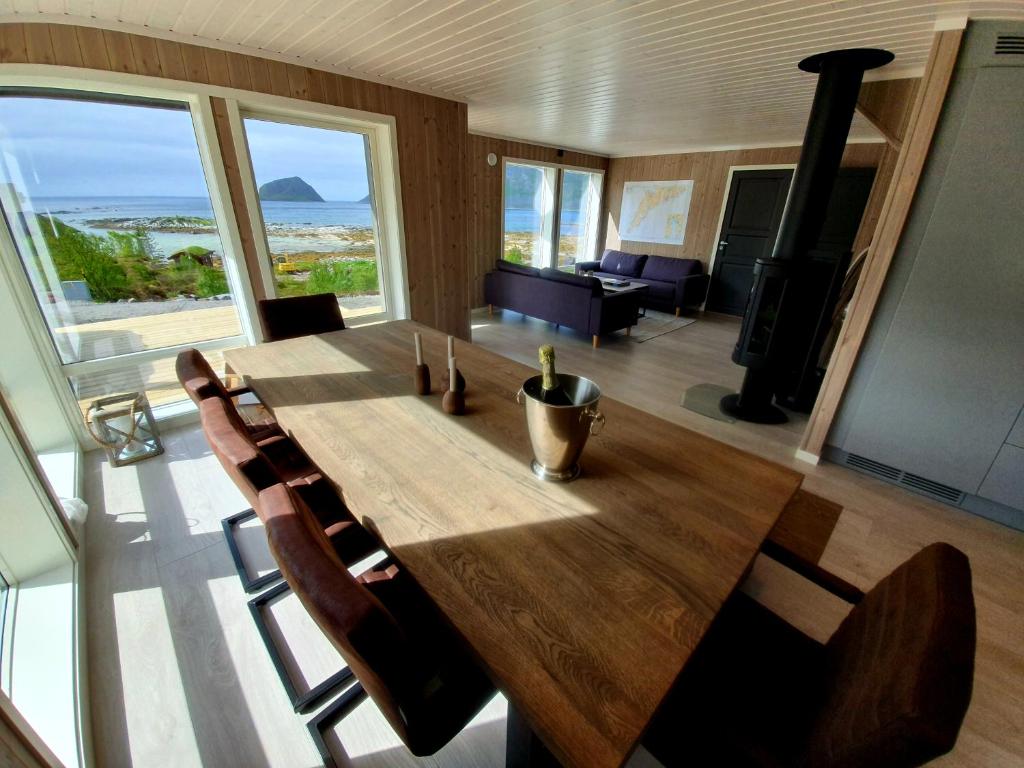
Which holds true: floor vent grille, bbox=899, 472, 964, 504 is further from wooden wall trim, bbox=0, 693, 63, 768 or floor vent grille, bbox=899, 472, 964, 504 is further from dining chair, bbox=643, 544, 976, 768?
wooden wall trim, bbox=0, 693, 63, 768

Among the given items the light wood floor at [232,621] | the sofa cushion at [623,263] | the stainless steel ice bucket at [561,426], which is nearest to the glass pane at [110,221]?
the light wood floor at [232,621]

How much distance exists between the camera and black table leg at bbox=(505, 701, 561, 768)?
770mm

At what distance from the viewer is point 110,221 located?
2.42 metres

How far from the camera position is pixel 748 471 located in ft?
3.89

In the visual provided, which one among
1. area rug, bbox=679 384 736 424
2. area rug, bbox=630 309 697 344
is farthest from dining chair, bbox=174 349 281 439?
area rug, bbox=630 309 697 344

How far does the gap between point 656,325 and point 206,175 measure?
4.97 metres

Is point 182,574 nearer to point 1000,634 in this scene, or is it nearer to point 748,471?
point 748,471

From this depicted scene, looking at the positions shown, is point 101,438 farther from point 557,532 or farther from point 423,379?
point 557,532

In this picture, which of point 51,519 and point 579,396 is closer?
point 579,396

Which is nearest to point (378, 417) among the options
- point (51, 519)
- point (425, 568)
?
point (425, 568)

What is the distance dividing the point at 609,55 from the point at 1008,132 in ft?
6.30

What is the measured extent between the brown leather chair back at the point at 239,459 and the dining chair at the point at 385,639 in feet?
0.63

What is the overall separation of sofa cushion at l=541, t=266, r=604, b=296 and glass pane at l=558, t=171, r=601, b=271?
239 centimetres

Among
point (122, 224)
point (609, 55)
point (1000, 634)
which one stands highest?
point (609, 55)
